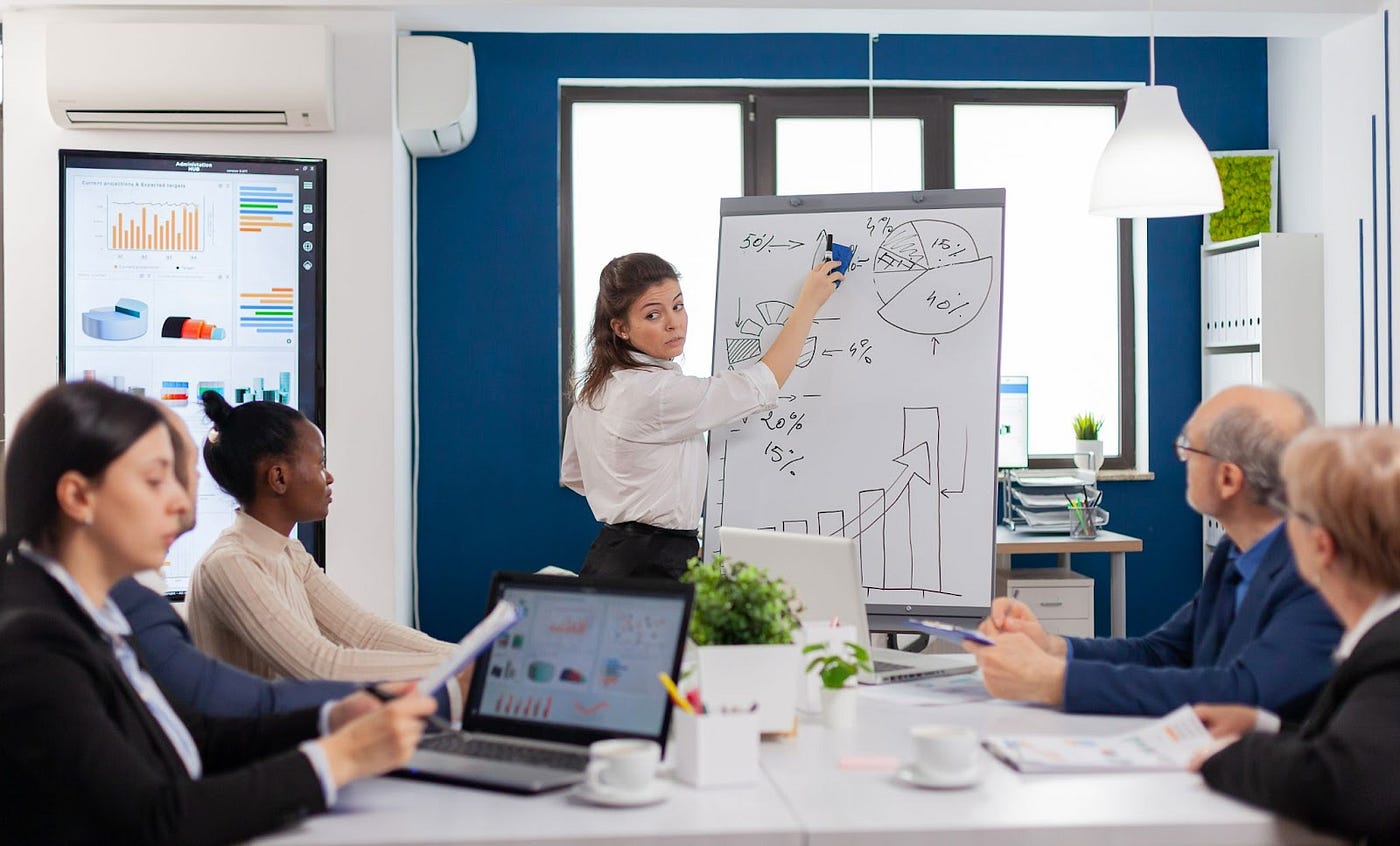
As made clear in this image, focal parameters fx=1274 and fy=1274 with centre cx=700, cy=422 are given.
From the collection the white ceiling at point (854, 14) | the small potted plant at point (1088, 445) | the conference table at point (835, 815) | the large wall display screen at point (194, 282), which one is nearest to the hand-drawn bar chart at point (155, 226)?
the large wall display screen at point (194, 282)

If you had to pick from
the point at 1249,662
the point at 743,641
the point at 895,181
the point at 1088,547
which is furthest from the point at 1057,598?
the point at 743,641

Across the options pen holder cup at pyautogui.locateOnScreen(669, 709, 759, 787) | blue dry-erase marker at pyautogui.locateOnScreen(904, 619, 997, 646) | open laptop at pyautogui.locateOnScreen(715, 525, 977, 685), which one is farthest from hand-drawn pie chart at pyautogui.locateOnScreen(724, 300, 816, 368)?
pen holder cup at pyautogui.locateOnScreen(669, 709, 759, 787)

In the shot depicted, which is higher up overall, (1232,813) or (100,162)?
(100,162)

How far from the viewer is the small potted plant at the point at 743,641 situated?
171 centimetres

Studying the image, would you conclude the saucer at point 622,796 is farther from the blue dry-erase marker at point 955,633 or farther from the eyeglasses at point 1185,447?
the eyeglasses at point 1185,447

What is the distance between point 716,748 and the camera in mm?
1533

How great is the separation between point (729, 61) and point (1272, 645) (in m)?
3.59

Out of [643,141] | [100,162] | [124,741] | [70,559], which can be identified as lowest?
[124,741]

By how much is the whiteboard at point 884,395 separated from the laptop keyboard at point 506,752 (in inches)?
54.1

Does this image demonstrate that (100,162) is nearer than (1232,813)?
No

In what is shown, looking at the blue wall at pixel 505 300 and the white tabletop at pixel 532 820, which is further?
Answer: the blue wall at pixel 505 300

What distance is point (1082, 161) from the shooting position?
17.0 feet

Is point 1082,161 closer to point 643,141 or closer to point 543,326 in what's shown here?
point 643,141

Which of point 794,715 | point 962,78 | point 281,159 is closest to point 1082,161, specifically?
point 962,78
